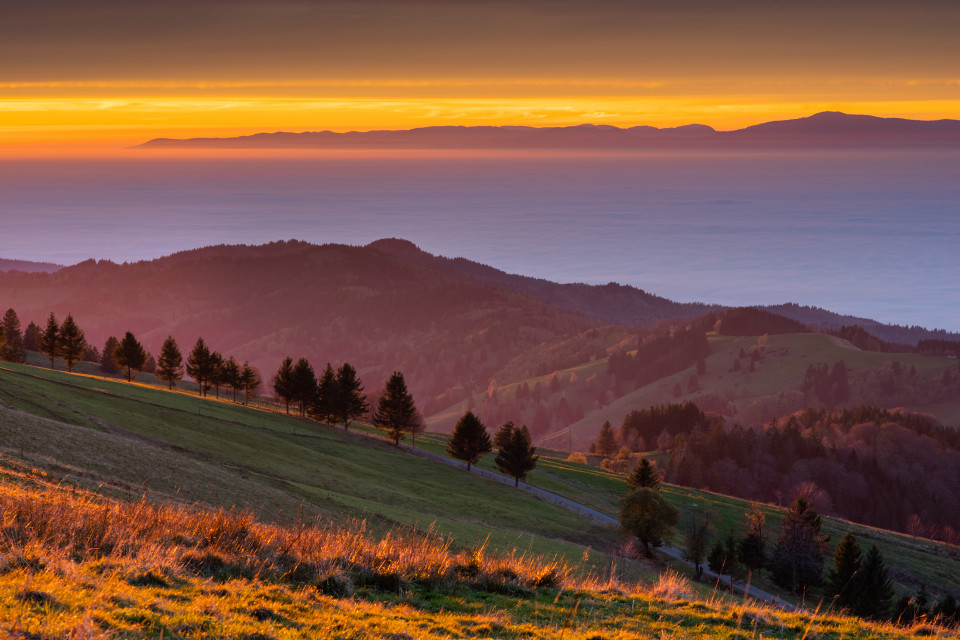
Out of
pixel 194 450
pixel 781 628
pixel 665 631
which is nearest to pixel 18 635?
pixel 665 631

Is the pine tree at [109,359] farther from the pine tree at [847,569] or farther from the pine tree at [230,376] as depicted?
the pine tree at [847,569]

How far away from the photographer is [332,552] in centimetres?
1363

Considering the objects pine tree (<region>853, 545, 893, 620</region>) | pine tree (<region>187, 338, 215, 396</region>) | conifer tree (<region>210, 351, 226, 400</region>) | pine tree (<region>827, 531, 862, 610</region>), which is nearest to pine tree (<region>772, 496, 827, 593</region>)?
pine tree (<region>827, 531, 862, 610</region>)

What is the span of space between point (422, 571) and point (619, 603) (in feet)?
13.8

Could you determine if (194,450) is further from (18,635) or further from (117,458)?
(18,635)

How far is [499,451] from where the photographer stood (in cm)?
8212

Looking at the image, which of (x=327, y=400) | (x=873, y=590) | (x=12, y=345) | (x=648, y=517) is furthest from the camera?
(x=12, y=345)

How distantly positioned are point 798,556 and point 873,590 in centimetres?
1103

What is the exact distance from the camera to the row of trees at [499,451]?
7975cm

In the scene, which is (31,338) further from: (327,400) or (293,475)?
(293,475)

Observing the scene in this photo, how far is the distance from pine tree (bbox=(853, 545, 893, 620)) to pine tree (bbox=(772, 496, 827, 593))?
8731 millimetres

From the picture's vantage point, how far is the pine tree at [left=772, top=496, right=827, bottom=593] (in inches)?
2323

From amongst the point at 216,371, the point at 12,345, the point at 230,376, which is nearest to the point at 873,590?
the point at 216,371

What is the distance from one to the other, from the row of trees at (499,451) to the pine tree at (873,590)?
3746cm
